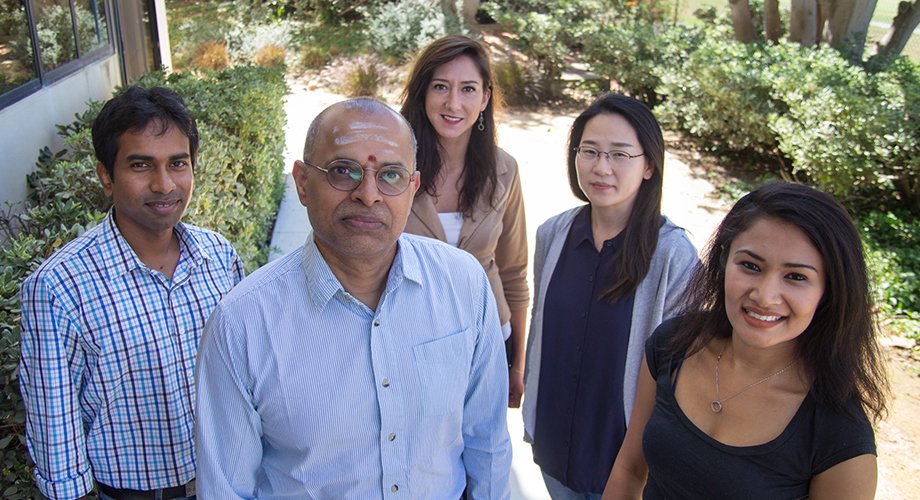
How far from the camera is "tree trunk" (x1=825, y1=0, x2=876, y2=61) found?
1046cm

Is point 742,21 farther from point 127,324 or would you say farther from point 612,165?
point 127,324

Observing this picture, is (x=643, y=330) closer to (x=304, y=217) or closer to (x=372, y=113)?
(x=372, y=113)

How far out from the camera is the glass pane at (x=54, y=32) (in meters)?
5.57

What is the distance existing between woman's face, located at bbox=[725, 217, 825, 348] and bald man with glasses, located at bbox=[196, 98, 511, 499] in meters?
0.72

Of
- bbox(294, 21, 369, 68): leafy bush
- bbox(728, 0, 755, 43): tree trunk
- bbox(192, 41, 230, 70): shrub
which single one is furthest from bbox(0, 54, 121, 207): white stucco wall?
bbox(728, 0, 755, 43): tree trunk

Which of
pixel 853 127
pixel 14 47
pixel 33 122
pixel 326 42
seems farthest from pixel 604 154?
pixel 326 42

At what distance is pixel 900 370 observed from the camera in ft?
17.9

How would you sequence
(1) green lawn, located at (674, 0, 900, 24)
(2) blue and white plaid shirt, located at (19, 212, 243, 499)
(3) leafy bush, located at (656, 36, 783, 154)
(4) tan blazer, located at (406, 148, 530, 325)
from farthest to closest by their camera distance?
(1) green lawn, located at (674, 0, 900, 24)
(3) leafy bush, located at (656, 36, 783, 154)
(4) tan blazer, located at (406, 148, 530, 325)
(2) blue and white plaid shirt, located at (19, 212, 243, 499)

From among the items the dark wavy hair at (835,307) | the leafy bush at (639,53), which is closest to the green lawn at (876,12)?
the leafy bush at (639,53)

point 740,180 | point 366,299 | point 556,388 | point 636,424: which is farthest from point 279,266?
point 740,180

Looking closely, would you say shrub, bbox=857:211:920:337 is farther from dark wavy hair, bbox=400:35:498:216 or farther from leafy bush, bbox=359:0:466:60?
leafy bush, bbox=359:0:466:60

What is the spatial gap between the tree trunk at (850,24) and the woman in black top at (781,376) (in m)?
9.83

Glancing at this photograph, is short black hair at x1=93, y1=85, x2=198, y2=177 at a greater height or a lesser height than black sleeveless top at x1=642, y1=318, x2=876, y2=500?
greater

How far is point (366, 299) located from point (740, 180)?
28.3 feet
